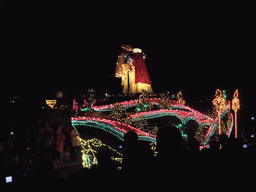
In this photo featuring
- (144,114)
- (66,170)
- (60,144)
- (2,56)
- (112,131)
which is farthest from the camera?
(60,144)

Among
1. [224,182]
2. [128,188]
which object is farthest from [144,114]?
[128,188]

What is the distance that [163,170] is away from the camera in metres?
1.68

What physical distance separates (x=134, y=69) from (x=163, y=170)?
667 centimetres

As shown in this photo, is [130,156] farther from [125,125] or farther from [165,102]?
[165,102]

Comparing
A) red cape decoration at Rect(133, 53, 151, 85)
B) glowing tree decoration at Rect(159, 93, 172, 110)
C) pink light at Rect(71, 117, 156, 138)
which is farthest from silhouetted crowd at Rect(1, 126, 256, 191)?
red cape decoration at Rect(133, 53, 151, 85)

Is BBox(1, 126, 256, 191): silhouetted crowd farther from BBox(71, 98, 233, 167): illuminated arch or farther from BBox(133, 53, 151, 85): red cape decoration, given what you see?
BBox(133, 53, 151, 85): red cape decoration

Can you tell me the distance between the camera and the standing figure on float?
7.91m

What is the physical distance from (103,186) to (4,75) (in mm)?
11315

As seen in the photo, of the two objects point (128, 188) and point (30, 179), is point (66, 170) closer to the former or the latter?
point (30, 179)

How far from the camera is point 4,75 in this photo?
1171 cm

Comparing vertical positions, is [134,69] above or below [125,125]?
above

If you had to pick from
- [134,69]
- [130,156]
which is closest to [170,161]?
[130,156]

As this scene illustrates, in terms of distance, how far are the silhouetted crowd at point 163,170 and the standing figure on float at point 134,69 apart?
437 centimetres

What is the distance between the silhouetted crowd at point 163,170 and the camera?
1.69m
